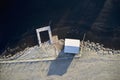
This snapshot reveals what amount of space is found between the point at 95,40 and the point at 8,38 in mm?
4452

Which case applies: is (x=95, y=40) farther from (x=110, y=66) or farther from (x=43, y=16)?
(x=43, y=16)

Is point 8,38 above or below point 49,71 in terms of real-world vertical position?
above

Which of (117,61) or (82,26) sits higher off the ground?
(82,26)

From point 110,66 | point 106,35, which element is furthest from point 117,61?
point 106,35

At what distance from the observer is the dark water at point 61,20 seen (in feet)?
53.8

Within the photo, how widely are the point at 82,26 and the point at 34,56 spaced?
2.86 meters

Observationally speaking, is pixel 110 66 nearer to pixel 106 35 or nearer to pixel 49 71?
pixel 106 35

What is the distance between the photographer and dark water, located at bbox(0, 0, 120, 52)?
16.4 m

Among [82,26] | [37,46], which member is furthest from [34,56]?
[82,26]

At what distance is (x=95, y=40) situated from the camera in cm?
1633

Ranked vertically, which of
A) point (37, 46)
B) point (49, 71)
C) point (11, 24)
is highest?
point (11, 24)

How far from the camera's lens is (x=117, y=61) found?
52.2ft

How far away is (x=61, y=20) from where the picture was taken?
54.7 ft

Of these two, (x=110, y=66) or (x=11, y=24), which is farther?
(x=11, y=24)
